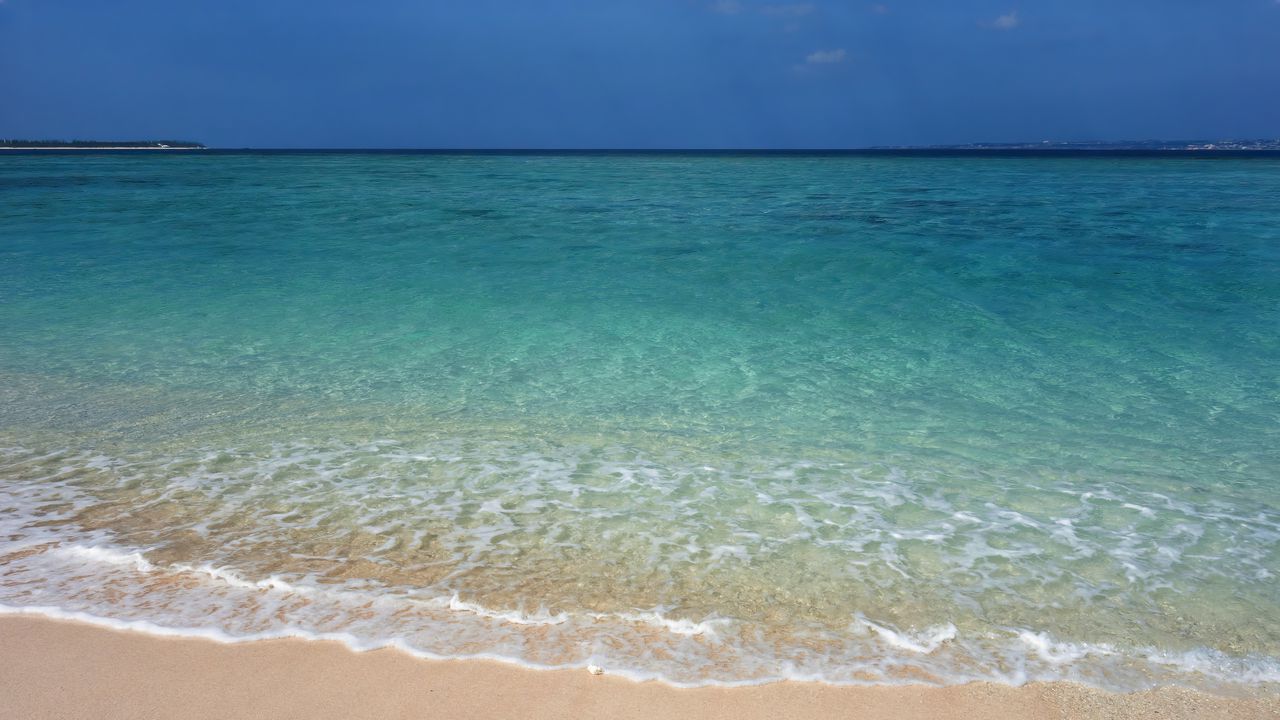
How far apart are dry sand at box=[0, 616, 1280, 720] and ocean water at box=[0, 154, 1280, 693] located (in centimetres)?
12

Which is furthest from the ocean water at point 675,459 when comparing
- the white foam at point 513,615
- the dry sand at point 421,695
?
the dry sand at point 421,695

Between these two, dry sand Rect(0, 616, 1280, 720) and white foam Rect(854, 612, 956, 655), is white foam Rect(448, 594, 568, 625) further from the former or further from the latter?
white foam Rect(854, 612, 956, 655)

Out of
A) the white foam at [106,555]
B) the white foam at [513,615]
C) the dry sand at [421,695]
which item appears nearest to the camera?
the dry sand at [421,695]

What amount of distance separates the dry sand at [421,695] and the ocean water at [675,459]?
0.40 ft

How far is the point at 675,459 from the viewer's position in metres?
5.28

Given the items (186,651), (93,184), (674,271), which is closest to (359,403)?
(186,651)

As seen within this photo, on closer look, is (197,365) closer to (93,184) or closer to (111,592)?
(111,592)

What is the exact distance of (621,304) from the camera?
33.1 feet

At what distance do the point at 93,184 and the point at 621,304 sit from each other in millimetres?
26241

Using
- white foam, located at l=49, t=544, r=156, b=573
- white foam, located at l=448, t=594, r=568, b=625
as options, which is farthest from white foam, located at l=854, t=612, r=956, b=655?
white foam, located at l=49, t=544, r=156, b=573

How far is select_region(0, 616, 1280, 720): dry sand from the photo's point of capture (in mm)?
2807

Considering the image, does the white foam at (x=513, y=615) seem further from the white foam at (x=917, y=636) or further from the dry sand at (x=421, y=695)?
the white foam at (x=917, y=636)

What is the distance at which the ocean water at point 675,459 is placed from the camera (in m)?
3.38

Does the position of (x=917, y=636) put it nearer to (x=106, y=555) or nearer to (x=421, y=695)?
(x=421, y=695)
